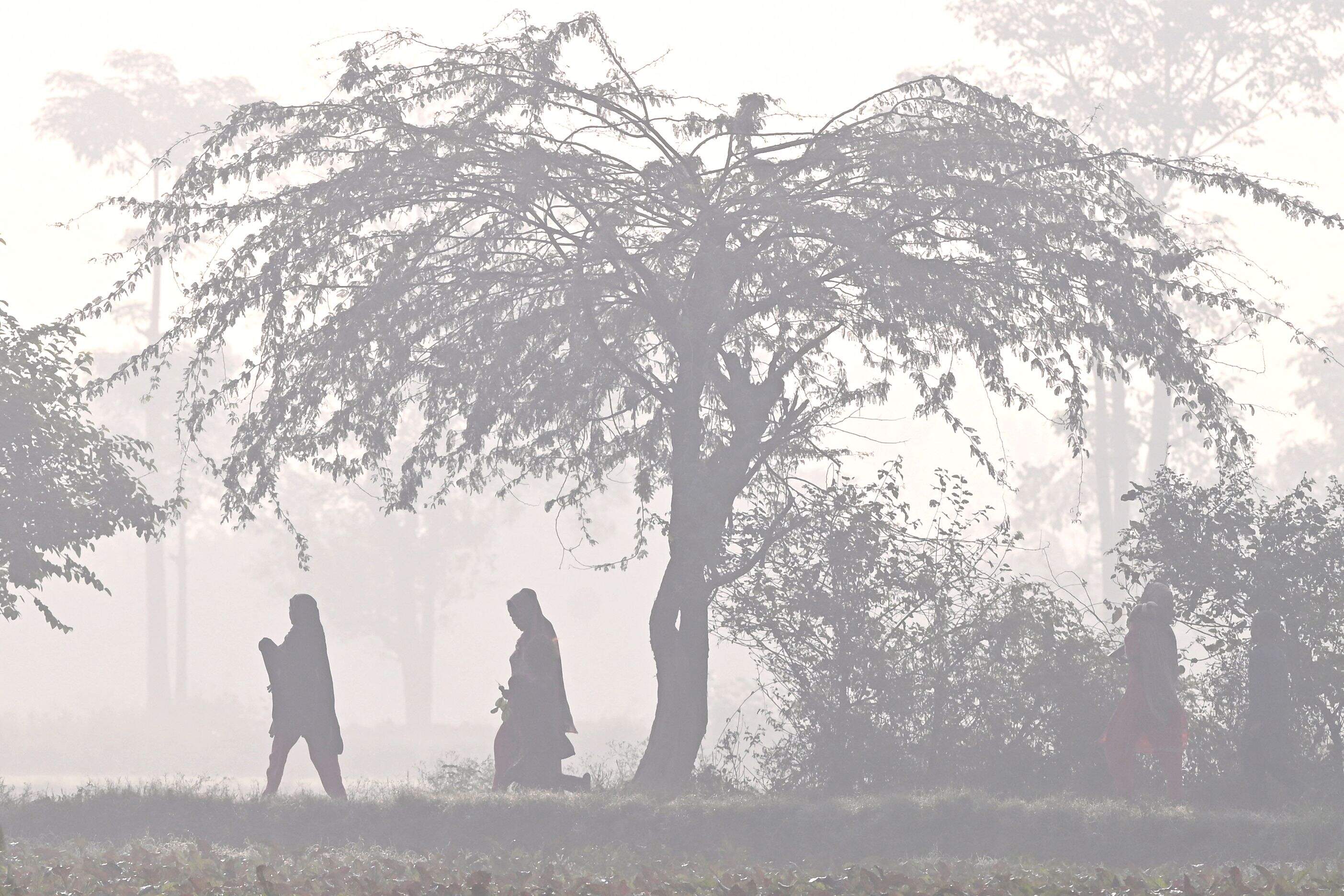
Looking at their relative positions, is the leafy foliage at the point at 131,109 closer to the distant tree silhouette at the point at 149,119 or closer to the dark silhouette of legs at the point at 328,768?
the distant tree silhouette at the point at 149,119

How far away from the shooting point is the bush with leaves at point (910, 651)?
1354cm

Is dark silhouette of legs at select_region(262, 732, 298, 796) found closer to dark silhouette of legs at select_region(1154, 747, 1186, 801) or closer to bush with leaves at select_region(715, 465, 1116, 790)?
bush with leaves at select_region(715, 465, 1116, 790)

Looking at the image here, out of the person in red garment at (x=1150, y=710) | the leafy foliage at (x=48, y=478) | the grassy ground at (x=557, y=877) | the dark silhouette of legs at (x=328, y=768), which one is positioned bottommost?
the grassy ground at (x=557, y=877)

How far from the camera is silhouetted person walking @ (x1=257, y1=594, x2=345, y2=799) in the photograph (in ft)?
45.6

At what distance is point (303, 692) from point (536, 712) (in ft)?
7.00

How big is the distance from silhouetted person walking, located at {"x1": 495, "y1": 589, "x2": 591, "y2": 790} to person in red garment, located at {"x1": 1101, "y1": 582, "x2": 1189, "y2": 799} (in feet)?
15.0

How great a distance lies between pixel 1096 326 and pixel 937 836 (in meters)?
5.32

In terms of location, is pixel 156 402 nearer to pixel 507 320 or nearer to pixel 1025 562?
pixel 1025 562

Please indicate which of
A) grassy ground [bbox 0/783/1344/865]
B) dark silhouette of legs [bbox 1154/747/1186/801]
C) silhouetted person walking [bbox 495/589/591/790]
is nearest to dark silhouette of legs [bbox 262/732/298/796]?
grassy ground [bbox 0/783/1344/865]

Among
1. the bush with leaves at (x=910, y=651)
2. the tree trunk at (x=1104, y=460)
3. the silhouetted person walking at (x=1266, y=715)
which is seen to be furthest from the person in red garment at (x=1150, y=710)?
the tree trunk at (x=1104, y=460)

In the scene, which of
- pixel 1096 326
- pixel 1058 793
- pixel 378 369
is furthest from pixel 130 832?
pixel 1096 326

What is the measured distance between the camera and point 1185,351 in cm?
1434

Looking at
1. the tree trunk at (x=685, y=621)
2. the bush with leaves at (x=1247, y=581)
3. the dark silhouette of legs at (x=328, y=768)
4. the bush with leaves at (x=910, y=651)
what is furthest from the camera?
the tree trunk at (x=685, y=621)

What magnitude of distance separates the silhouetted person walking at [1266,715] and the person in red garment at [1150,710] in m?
0.50
